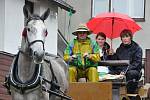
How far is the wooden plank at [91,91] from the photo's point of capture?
1157 cm

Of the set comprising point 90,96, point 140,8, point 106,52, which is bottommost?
point 90,96

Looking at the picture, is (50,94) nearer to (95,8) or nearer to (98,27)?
(98,27)

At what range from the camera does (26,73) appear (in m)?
9.66

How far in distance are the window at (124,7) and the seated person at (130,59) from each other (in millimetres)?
12669

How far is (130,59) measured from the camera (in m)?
12.6

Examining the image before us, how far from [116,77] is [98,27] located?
2.69 meters

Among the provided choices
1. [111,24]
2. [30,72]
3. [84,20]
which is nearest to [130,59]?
[111,24]

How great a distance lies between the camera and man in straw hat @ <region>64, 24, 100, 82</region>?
11.8m

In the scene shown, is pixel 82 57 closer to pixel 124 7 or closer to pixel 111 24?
pixel 111 24

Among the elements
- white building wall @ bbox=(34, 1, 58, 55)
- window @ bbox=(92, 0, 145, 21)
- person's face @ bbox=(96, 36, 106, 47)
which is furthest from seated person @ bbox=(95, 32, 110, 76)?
window @ bbox=(92, 0, 145, 21)

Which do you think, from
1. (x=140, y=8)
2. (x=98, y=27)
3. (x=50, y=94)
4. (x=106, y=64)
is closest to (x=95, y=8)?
(x=140, y=8)

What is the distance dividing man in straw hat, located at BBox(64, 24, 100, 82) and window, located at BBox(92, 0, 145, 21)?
13.3m

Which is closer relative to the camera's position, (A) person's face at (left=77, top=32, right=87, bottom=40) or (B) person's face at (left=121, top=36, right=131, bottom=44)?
(A) person's face at (left=77, top=32, right=87, bottom=40)

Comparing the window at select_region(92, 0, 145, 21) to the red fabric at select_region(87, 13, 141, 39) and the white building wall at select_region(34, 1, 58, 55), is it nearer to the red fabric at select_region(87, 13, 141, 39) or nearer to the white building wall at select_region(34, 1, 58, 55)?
the white building wall at select_region(34, 1, 58, 55)
